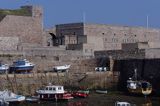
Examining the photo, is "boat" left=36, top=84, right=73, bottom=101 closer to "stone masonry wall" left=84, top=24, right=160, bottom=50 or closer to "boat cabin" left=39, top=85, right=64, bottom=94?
"boat cabin" left=39, top=85, right=64, bottom=94

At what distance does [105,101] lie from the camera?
157 feet

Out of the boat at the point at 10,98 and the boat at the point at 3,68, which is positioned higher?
the boat at the point at 3,68

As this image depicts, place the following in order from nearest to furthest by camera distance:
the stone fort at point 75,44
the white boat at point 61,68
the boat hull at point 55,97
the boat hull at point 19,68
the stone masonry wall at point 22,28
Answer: the boat hull at point 55,97, the boat hull at point 19,68, the white boat at point 61,68, the stone fort at point 75,44, the stone masonry wall at point 22,28

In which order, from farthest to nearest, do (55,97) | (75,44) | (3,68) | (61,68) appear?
(75,44), (61,68), (3,68), (55,97)

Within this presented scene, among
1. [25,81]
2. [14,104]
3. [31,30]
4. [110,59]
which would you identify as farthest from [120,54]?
[14,104]

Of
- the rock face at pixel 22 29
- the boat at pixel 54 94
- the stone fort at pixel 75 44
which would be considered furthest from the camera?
the rock face at pixel 22 29

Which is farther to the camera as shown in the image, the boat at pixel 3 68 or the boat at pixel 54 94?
the boat at pixel 3 68

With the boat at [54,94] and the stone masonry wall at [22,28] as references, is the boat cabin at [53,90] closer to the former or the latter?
the boat at [54,94]

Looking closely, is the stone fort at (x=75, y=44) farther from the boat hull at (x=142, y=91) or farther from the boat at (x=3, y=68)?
the boat hull at (x=142, y=91)

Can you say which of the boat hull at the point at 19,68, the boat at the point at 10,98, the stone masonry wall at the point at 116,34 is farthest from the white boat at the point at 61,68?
the boat at the point at 10,98

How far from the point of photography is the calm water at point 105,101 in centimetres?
4581

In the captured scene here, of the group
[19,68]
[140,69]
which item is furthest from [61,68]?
[140,69]

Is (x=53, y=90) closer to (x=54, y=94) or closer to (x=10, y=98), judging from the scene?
(x=54, y=94)

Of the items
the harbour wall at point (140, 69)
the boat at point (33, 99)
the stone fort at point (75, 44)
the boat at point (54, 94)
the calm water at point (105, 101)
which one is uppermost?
the stone fort at point (75, 44)
